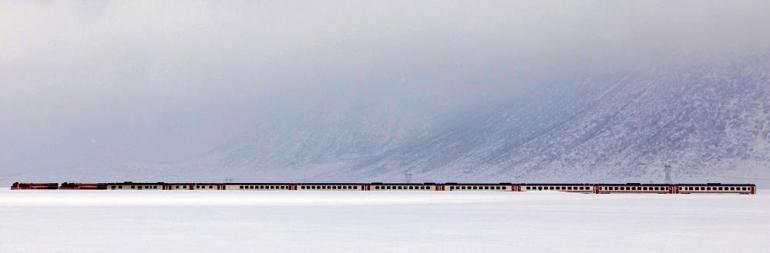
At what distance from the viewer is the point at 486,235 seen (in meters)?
49.0

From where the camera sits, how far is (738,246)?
1654 inches

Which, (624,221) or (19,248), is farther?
(624,221)

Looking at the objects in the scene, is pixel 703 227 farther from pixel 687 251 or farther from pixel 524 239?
pixel 687 251

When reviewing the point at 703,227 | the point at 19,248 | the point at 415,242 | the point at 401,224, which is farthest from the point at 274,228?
the point at 703,227

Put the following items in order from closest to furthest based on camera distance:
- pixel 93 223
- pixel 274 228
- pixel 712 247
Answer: pixel 712 247
pixel 274 228
pixel 93 223

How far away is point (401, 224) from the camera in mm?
59781

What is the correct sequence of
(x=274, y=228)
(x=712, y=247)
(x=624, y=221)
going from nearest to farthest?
(x=712, y=247)
(x=274, y=228)
(x=624, y=221)

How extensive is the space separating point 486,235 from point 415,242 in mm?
5477

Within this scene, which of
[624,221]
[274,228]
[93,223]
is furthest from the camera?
[624,221]

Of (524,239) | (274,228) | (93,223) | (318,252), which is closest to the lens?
(318,252)

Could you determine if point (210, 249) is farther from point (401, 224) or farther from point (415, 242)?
point (401, 224)

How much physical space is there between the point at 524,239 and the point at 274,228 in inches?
517

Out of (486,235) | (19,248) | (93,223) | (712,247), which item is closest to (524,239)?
(486,235)

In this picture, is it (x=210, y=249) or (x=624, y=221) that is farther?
(x=624, y=221)
